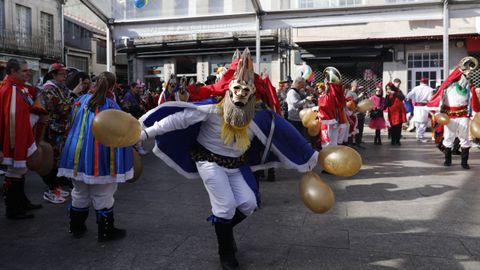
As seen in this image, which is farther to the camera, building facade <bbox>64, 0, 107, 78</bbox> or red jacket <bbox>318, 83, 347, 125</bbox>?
building facade <bbox>64, 0, 107, 78</bbox>

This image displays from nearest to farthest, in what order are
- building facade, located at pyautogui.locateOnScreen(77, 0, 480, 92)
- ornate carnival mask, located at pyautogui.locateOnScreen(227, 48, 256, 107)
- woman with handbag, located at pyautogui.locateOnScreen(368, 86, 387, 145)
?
ornate carnival mask, located at pyautogui.locateOnScreen(227, 48, 256, 107)
building facade, located at pyautogui.locateOnScreen(77, 0, 480, 92)
woman with handbag, located at pyautogui.locateOnScreen(368, 86, 387, 145)

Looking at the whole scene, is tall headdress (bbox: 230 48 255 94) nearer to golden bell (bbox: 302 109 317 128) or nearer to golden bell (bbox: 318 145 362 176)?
golden bell (bbox: 318 145 362 176)

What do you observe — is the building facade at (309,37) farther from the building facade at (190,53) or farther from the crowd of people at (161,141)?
the crowd of people at (161,141)

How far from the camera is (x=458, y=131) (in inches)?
311

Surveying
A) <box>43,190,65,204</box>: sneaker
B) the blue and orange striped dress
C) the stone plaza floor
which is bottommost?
the stone plaza floor

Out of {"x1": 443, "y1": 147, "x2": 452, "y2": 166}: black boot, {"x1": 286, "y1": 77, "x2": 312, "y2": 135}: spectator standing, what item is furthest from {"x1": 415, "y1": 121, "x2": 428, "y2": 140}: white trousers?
{"x1": 286, "y1": 77, "x2": 312, "y2": 135}: spectator standing

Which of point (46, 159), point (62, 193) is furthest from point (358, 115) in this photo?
point (46, 159)

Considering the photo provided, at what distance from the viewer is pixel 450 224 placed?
15.1 ft

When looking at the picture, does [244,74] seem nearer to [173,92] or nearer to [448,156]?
[448,156]

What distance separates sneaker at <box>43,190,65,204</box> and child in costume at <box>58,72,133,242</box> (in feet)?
4.99

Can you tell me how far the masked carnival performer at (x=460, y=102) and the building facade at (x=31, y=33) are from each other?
1815 centimetres

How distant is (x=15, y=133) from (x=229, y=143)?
272 centimetres

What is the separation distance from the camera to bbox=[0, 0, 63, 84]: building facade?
69.6 ft

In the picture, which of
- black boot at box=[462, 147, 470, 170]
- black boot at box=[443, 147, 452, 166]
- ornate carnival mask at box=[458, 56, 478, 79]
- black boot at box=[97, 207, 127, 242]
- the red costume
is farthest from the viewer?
black boot at box=[443, 147, 452, 166]
